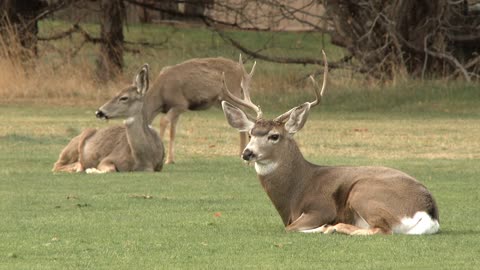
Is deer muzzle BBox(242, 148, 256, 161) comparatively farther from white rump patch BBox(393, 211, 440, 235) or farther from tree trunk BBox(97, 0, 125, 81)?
tree trunk BBox(97, 0, 125, 81)

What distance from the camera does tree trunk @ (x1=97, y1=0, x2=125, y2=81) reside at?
32531 millimetres

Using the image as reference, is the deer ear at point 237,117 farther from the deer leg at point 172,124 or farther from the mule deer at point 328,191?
the deer leg at point 172,124

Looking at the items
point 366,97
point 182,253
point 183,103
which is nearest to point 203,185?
point 183,103

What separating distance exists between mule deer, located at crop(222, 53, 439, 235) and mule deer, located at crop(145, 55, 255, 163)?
831cm

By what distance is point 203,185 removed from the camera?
1596 cm

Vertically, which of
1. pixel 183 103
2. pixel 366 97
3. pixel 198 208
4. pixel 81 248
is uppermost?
pixel 81 248

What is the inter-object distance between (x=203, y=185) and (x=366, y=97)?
13.5 m

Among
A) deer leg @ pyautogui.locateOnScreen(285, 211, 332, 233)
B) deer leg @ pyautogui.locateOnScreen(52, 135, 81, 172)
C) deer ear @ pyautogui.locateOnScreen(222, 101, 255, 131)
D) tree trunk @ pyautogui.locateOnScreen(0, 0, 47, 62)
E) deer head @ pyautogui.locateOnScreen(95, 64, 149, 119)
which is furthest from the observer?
tree trunk @ pyautogui.locateOnScreen(0, 0, 47, 62)

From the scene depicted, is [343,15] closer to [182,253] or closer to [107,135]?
[107,135]

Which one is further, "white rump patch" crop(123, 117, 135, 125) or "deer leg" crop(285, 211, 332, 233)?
"white rump patch" crop(123, 117, 135, 125)

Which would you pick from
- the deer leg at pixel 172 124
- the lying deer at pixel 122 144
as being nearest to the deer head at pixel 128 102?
the lying deer at pixel 122 144

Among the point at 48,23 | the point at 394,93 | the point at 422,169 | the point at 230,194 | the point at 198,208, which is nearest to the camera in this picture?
the point at 198,208

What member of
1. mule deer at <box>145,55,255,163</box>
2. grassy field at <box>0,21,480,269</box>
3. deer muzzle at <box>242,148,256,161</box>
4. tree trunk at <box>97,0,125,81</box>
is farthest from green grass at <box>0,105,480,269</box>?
A: tree trunk at <box>97,0,125,81</box>

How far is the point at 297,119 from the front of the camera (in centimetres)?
1160
